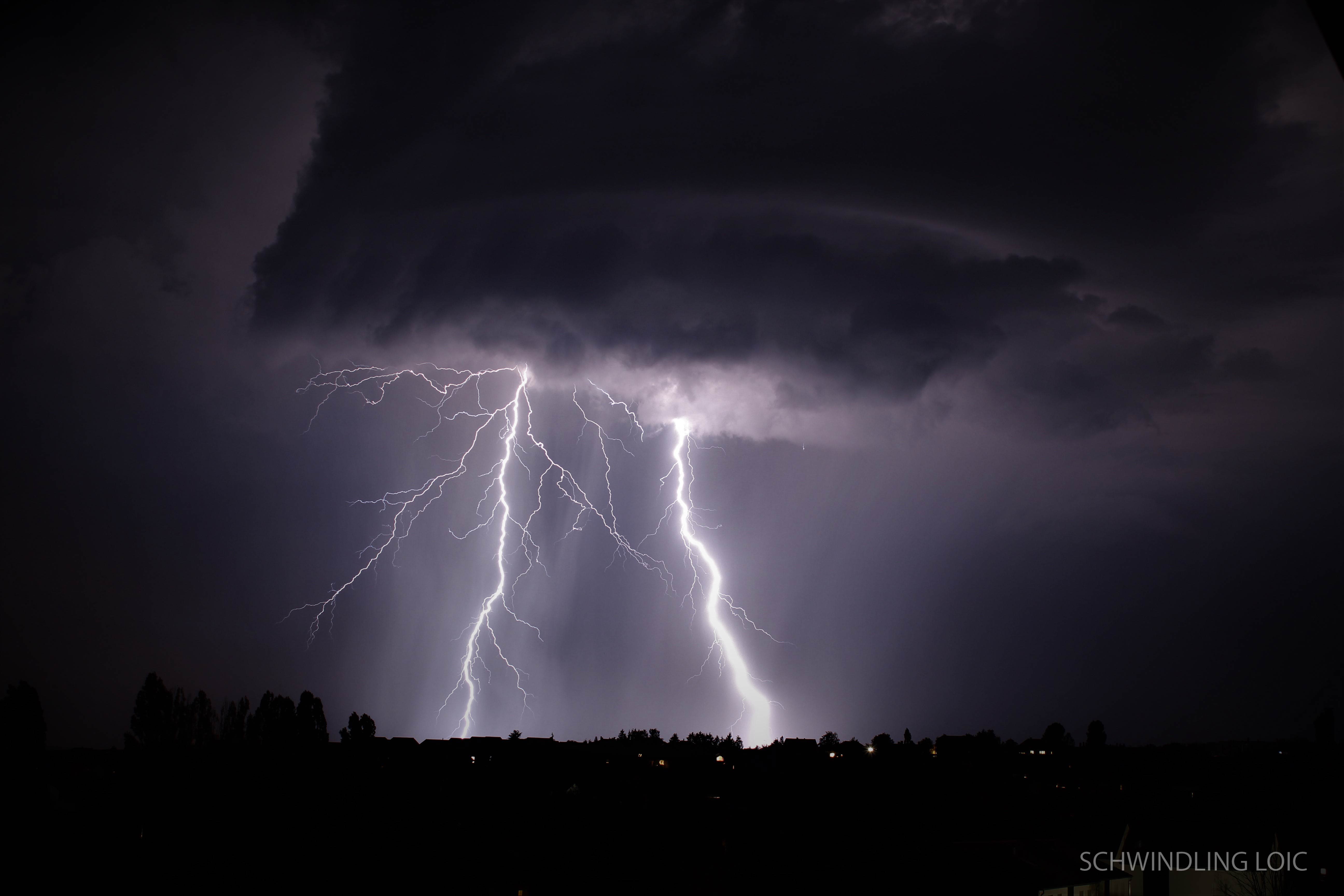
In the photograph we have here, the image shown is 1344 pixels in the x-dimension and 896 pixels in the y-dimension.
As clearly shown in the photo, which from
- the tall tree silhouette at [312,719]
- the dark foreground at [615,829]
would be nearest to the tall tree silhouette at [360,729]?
the tall tree silhouette at [312,719]

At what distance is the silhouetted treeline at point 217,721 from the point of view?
35.5m

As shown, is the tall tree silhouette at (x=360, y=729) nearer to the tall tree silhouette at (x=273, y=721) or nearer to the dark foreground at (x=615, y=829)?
the tall tree silhouette at (x=273, y=721)

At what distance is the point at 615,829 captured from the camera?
569 inches

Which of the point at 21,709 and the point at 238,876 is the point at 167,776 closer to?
the point at 238,876

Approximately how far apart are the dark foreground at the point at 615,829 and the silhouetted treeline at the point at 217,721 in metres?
14.4

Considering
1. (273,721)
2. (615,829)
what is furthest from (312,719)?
(615,829)

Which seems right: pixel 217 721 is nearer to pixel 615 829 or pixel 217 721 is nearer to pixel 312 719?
pixel 312 719

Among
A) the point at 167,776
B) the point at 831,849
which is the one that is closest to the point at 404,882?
the point at 831,849

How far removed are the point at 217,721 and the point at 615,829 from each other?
32688mm

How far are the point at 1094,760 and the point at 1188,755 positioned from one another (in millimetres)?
5870

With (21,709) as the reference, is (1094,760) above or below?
below

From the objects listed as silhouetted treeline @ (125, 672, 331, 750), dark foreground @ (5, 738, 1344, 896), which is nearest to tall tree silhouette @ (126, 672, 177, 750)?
silhouetted treeline @ (125, 672, 331, 750)

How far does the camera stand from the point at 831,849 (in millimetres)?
13891

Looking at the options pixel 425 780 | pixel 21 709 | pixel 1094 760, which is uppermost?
pixel 21 709
